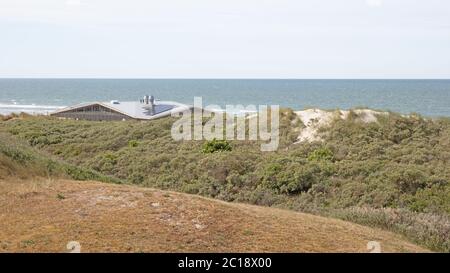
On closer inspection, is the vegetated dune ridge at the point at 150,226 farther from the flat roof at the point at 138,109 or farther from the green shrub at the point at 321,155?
the flat roof at the point at 138,109

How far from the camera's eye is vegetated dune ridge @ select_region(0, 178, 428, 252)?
24.8 feet

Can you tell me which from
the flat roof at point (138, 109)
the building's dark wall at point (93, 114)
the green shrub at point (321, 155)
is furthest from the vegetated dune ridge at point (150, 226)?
the building's dark wall at point (93, 114)

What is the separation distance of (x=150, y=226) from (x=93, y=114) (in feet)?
124

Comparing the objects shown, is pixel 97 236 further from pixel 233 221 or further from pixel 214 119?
pixel 214 119

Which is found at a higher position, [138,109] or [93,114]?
[138,109]

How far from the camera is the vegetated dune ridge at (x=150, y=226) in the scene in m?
7.56

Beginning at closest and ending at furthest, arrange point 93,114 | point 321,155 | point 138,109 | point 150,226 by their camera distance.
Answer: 1. point 150,226
2. point 321,155
3. point 93,114
4. point 138,109

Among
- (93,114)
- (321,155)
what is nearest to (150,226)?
(321,155)

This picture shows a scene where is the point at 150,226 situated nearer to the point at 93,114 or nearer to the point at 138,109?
the point at 93,114

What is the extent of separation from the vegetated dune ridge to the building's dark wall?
112 feet

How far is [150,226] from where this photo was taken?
26.9 feet

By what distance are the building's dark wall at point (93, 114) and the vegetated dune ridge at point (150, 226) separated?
34.1 metres

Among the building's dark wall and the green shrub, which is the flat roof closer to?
the building's dark wall
